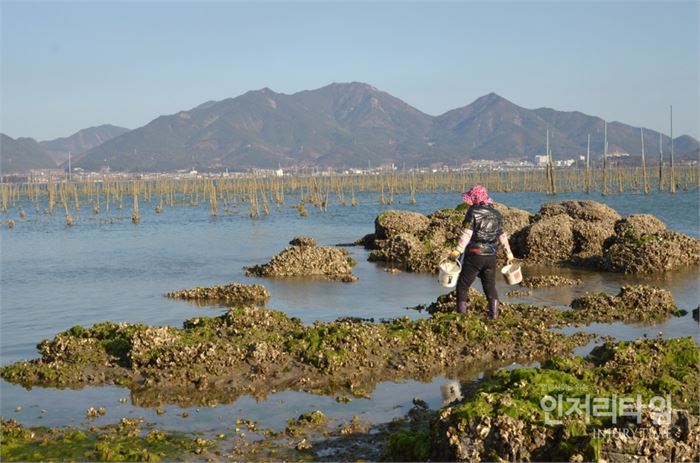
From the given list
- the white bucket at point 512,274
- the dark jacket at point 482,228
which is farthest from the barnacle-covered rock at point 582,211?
the dark jacket at point 482,228

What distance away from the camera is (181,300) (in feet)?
56.4

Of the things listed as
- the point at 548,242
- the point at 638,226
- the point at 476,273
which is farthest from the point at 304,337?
the point at 638,226

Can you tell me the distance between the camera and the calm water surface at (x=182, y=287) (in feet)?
30.4

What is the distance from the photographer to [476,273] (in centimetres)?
1285

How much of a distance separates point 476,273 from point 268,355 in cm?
387

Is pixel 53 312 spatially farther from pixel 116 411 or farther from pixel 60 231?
pixel 60 231

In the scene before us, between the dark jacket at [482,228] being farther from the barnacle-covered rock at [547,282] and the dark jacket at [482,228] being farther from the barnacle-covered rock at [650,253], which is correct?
the barnacle-covered rock at [650,253]

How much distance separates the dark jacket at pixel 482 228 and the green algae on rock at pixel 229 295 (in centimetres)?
559

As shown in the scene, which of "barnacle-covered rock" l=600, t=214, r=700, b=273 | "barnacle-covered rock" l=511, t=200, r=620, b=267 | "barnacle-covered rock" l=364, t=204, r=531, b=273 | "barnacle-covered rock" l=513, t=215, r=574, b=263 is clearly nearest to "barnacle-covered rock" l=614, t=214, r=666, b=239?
"barnacle-covered rock" l=511, t=200, r=620, b=267

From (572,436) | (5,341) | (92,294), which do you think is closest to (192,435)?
(572,436)

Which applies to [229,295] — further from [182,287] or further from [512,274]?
[512,274]

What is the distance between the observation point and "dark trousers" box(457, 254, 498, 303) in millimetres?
12703

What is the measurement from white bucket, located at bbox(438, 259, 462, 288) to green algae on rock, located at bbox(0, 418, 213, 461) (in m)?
5.63

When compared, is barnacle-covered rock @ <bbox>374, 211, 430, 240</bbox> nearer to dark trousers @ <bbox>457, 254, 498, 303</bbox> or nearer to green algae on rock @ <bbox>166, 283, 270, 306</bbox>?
green algae on rock @ <bbox>166, 283, 270, 306</bbox>
